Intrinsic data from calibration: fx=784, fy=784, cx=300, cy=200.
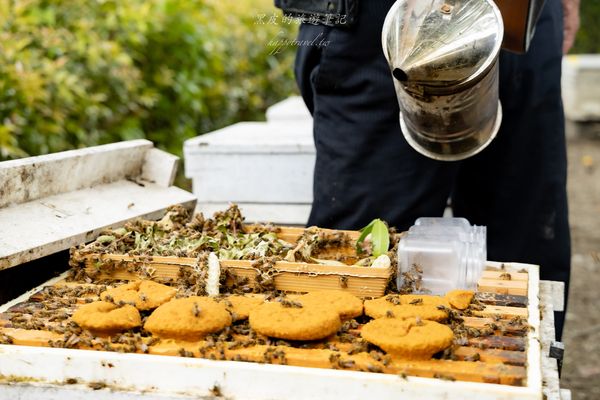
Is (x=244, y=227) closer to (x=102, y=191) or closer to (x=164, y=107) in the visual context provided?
(x=102, y=191)

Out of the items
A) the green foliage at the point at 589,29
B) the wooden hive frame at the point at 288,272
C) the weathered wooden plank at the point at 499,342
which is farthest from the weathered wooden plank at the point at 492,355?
the green foliage at the point at 589,29

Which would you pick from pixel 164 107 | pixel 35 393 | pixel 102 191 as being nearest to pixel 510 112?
pixel 102 191

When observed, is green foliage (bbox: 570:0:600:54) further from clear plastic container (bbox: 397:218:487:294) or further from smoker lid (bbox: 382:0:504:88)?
clear plastic container (bbox: 397:218:487:294)

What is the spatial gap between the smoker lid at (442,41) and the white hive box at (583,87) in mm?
8104

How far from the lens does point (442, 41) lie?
192 cm

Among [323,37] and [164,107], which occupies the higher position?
[323,37]

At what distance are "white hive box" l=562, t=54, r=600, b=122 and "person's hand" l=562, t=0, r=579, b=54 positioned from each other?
6.74m

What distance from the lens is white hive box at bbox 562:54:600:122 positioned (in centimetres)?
951

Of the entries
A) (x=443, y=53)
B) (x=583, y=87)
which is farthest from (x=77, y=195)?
(x=583, y=87)

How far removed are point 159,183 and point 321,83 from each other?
2.10ft

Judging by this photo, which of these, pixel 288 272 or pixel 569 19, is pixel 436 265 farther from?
pixel 569 19

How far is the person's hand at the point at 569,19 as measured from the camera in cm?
304

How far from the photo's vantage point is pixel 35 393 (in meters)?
1.56

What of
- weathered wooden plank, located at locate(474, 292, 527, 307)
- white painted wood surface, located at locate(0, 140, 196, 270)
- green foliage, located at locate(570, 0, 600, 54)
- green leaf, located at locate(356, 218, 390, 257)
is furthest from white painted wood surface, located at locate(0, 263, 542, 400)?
green foliage, located at locate(570, 0, 600, 54)
